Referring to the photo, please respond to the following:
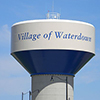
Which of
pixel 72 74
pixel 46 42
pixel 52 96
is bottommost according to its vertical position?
pixel 52 96

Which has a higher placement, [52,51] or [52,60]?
[52,51]

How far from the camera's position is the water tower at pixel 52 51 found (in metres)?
42.3

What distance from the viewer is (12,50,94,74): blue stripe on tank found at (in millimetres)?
42375

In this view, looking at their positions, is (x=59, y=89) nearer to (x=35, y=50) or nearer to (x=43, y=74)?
(x=43, y=74)

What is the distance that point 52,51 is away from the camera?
42156mm

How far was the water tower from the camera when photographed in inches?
1666

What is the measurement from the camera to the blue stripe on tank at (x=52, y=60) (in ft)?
139

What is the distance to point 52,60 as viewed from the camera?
42594mm

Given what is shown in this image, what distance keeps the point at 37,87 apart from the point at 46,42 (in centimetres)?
622

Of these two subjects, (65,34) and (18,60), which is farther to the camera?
(18,60)

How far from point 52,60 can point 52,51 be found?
1143 mm

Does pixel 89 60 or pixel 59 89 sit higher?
pixel 89 60

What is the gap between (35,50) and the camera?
139ft

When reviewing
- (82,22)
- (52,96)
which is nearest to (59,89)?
(52,96)
